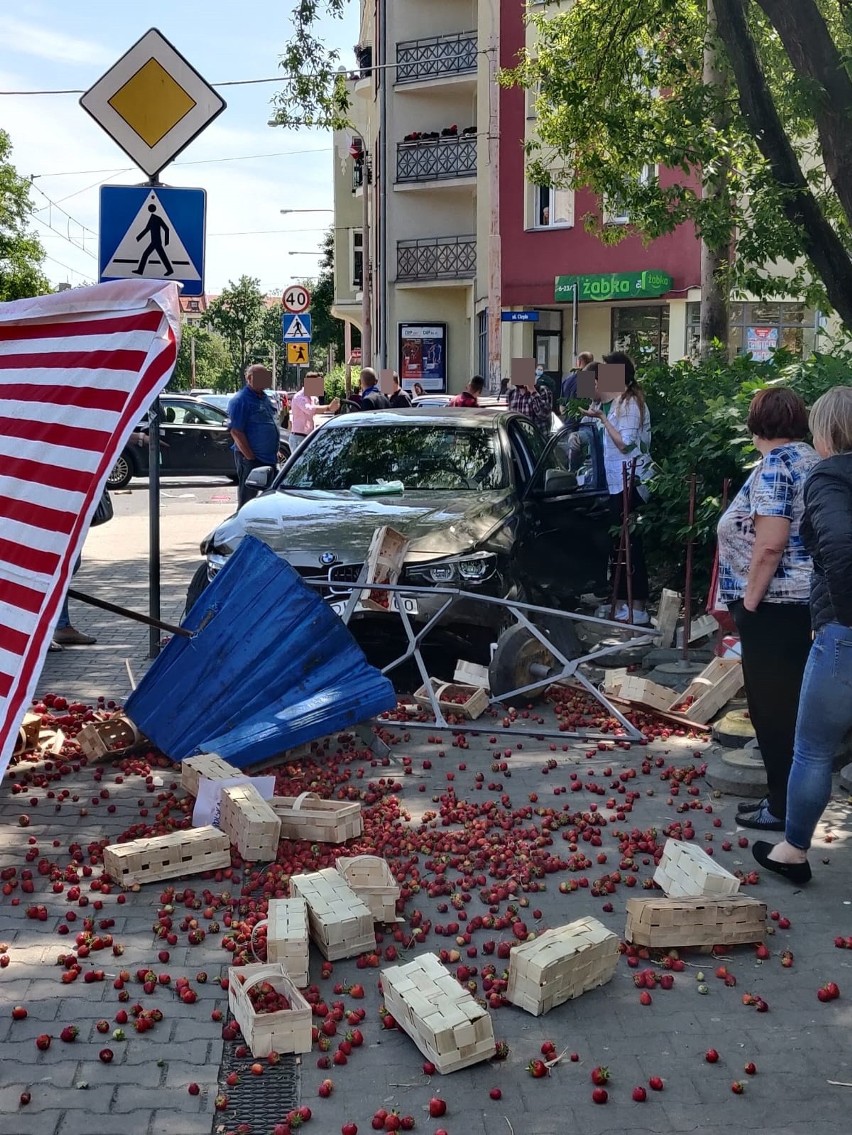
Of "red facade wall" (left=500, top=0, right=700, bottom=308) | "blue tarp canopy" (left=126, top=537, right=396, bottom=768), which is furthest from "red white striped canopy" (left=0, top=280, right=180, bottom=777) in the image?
"red facade wall" (left=500, top=0, right=700, bottom=308)

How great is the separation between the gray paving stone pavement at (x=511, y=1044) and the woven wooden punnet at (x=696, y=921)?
96mm

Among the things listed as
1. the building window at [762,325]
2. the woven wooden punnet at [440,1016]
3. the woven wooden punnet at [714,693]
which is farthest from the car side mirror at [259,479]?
the building window at [762,325]

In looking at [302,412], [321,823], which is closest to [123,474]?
[302,412]

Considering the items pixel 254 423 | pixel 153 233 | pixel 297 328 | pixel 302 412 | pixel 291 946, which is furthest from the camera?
pixel 297 328

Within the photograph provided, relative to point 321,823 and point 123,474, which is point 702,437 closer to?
point 321,823

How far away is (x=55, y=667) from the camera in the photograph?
936cm

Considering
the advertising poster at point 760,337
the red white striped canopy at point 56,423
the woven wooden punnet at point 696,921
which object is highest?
the advertising poster at point 760,337

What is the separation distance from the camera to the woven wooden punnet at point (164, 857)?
5.23 m

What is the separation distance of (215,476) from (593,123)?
13762mm

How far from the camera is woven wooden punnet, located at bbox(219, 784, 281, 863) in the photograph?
5418 mm

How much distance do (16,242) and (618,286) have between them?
31885 millimetres

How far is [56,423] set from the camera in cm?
280

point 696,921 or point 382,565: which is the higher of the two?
point 382,565

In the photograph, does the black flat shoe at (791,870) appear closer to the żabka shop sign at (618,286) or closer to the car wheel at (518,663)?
the car wheel at (518,663)
